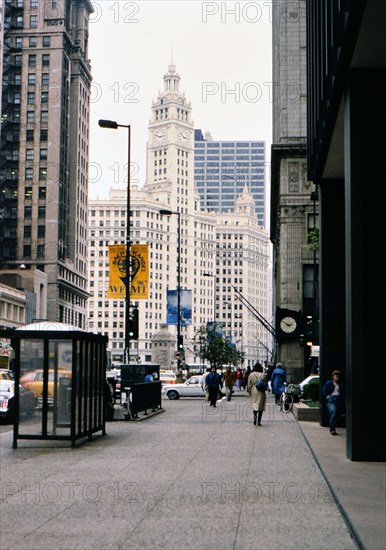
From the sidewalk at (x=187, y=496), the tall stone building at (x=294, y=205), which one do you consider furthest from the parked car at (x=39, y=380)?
the tall stone building at (x=294, y=205)

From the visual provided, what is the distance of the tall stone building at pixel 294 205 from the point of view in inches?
2144

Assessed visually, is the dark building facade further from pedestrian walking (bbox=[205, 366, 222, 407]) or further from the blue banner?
the blue banner

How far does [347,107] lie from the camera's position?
16.1 metres

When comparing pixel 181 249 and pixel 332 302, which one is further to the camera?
pixel 181 249

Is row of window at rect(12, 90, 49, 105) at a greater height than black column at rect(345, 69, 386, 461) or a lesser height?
greater

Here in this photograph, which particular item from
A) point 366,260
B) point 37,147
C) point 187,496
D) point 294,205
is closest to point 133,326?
point 366,260

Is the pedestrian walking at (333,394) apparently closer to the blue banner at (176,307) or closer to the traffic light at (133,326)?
the traffic light at (133,326)

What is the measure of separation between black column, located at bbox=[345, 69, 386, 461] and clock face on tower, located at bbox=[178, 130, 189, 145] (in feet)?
467

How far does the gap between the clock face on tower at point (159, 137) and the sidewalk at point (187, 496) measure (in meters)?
140

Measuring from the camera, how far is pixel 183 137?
6161 inches

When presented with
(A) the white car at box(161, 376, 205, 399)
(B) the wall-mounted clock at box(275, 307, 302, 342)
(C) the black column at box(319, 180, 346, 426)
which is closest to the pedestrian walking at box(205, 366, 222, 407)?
(C) the black column at box(319, 180, 346, 426)

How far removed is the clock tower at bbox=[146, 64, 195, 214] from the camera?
165 m

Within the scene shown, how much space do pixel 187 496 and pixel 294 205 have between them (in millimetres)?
46807

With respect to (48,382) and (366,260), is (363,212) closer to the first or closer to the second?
(366,260)
